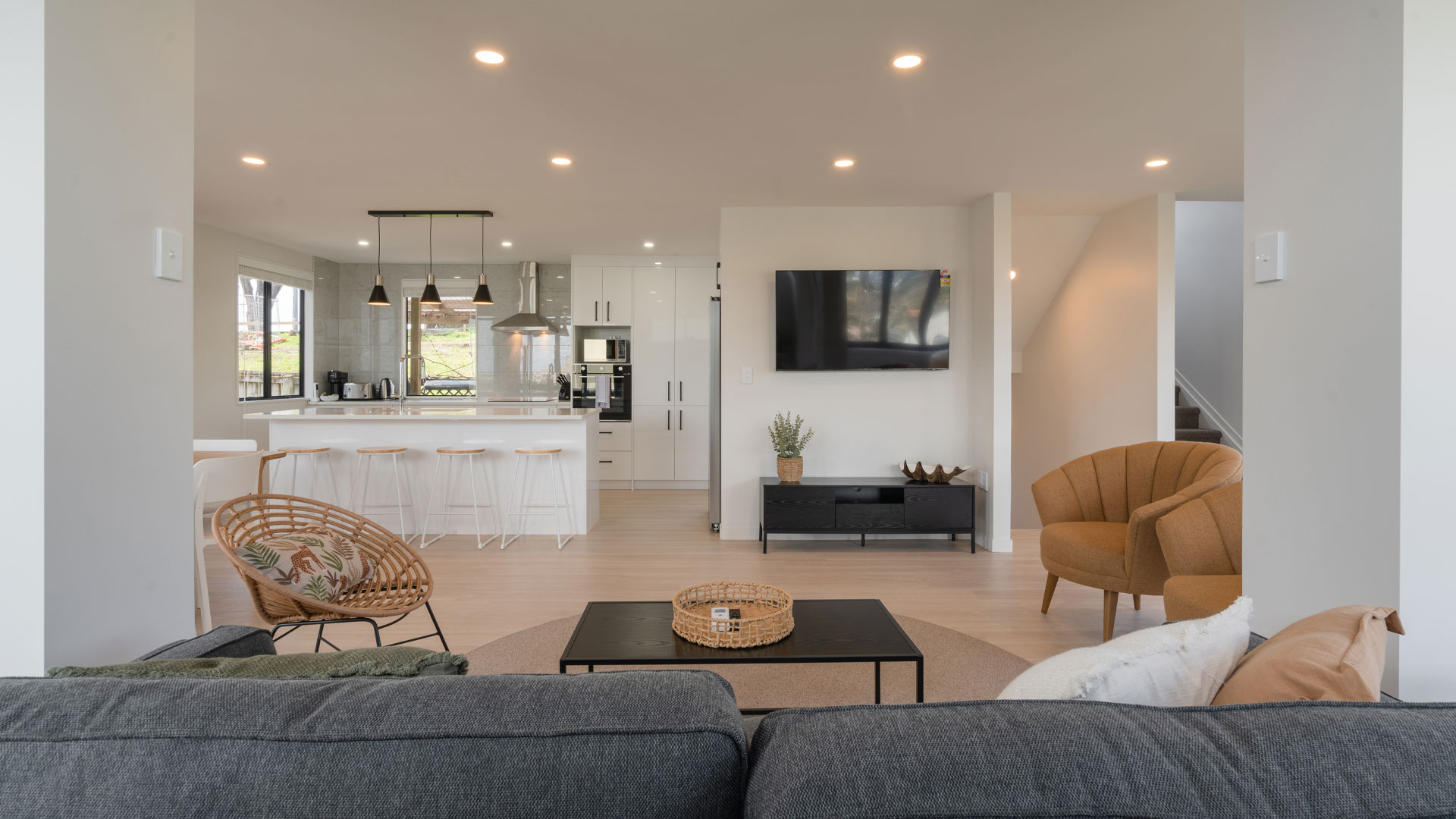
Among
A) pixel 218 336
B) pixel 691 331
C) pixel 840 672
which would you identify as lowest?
pixel 840 672

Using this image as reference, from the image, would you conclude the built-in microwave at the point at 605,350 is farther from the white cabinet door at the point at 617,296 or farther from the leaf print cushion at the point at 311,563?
the leaf print cushion at the point at 311,563

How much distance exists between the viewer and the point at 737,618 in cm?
205

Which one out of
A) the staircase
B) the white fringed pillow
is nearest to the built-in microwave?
the staircase

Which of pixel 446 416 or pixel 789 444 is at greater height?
pixel 446 416

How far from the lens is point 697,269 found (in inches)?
293

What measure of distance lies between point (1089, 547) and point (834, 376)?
241 centimetres

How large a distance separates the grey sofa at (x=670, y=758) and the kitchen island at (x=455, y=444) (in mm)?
4703

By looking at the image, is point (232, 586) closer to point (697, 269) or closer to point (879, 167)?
point (879, 167)

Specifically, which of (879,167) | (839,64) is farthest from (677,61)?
(879,167)

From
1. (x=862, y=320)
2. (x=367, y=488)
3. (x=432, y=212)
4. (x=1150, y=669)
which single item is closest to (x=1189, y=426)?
(x=862, y=320)

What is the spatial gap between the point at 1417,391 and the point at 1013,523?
5642 millimetres

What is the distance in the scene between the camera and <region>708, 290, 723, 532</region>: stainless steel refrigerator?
528 cm

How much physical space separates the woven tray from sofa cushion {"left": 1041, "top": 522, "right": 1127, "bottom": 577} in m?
1.55

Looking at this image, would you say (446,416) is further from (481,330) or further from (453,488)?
(481,330)
